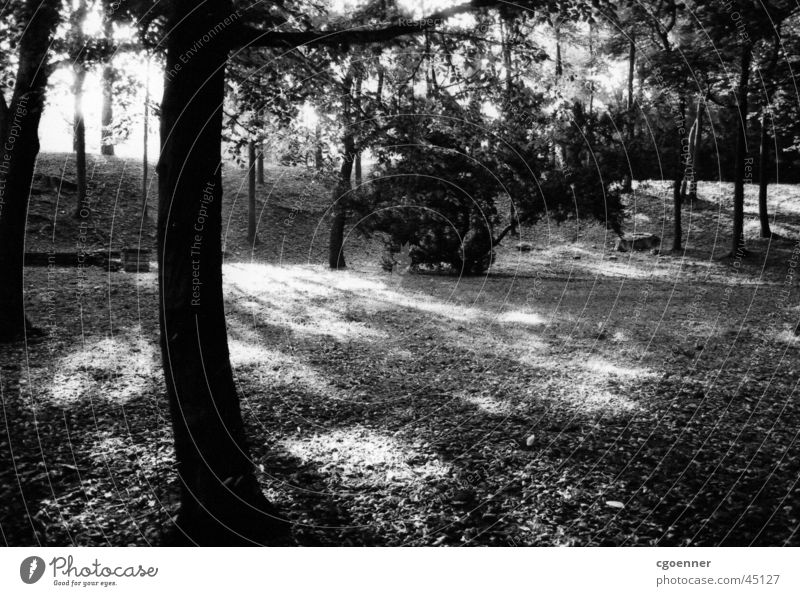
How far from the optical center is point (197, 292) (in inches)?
153

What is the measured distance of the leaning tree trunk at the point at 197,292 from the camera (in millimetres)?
3816

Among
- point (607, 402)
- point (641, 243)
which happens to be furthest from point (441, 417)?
point (641, 243)

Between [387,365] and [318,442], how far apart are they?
3.24 m

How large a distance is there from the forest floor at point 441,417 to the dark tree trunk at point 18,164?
2.43 ft

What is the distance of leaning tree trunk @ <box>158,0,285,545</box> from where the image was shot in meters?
3.82

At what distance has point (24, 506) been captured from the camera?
415 centimetres

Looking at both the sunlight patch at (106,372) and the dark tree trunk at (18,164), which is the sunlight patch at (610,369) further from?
the dark tree trunk at (18,164)

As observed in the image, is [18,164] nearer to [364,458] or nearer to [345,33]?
[345,33]

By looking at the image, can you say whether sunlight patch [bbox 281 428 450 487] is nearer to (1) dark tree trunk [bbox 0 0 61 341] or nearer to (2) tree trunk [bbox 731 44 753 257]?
(1) dark tree trunk [bbox 0 0 61 341]

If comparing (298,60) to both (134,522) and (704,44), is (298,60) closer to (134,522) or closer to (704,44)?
(134,522)

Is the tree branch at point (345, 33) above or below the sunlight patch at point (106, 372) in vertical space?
above

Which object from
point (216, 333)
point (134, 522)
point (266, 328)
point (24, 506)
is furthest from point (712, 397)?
point (266, 328)

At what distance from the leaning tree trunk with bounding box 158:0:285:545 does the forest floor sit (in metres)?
0.46

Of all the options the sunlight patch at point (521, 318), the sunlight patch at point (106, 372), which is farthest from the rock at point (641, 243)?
the sunlight patch at point (106, 372)
